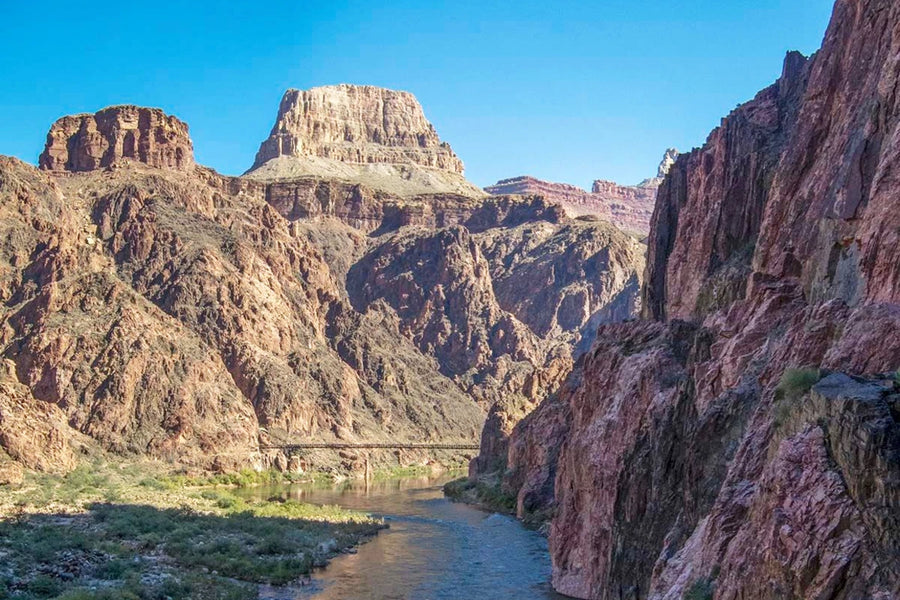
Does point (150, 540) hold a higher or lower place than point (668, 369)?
lower

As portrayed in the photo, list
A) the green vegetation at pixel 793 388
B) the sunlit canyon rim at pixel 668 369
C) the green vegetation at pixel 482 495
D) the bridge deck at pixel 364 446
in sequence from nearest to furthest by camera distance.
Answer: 1. the sunlit canyon rim at pixel 668 369
2. the green vegetation at pixel 793 388
3. the green vegetation at pixel 482 495
4. the bridge deck at pixel 364 446

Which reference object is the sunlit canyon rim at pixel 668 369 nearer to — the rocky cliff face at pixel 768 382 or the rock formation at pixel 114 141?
the rocky cliff face at pixel 768 382

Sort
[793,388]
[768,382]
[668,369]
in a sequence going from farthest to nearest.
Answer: [668,369]
[768,382]
[793,388]

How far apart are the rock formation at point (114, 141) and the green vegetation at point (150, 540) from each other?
109 m

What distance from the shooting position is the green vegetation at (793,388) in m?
22.3

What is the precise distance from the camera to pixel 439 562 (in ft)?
186

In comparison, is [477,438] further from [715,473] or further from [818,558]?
[818,558]

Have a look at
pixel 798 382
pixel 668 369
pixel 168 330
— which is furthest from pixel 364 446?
pixel 798 382

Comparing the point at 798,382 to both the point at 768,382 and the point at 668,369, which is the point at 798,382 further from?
the point at 668,369

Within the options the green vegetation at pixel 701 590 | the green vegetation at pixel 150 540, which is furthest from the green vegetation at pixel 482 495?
the green vegetation at pixel 701 590

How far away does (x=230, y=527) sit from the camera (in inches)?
2507

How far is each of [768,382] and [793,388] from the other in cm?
642

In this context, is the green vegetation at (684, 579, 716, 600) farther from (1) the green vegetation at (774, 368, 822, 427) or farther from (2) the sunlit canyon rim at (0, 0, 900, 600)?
(1) the green vegetation at (774, 368, 822, 427)

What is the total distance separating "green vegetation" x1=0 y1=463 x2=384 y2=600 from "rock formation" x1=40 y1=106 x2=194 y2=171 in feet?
358
